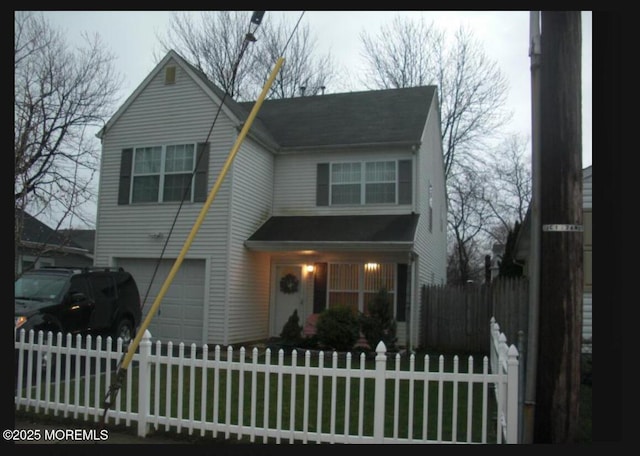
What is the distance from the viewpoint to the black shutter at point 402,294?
14.5 metres

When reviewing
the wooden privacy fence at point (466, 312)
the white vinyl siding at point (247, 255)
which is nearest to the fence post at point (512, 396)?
the wooden privacy fence at point (466, 312)

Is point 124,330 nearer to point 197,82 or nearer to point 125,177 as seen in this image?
point 125,177

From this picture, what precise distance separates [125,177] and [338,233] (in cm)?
598

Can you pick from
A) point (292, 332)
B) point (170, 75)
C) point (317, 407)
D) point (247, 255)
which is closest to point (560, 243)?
point (317, 407)

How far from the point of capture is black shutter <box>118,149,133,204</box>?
1502 centimetres

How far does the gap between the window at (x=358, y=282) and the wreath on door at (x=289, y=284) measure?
3.32 feet

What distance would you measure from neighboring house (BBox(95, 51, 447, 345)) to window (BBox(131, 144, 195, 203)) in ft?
0.10

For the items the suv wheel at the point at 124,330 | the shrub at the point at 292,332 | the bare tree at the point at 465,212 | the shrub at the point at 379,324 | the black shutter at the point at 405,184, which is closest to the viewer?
the suv wheel at the point at 124,330

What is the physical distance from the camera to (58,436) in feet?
19.3

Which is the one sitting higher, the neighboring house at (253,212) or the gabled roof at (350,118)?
the gabled roof at (350,118)

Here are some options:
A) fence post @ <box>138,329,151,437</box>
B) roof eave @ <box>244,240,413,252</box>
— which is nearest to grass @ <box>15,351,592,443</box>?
fence post @ <box>138,329,151,437</box>

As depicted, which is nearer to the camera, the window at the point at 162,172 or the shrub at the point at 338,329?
the shrub at the point at 338,329

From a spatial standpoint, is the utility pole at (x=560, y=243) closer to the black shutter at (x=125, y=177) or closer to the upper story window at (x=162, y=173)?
the upper story window at (x=162, y=173)

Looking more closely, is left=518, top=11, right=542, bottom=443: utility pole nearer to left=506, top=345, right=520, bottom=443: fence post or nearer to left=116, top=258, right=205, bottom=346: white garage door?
left=506, top=345, right=520, bottom=443: fence post
